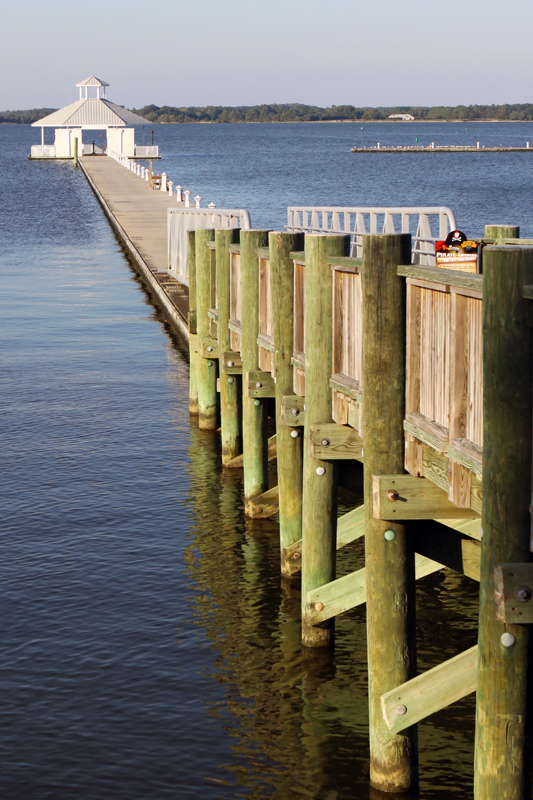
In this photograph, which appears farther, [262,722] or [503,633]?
[262,722]

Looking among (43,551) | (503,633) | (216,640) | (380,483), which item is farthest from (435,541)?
(43,551)

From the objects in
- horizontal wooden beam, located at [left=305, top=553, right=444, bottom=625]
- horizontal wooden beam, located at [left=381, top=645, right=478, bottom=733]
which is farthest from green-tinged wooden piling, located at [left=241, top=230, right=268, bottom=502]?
horizontal wooden beam, located at [left=381, top=645, right=478, bottom=733]

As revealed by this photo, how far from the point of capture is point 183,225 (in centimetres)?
2383

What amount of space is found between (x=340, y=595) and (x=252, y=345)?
3.89 metres

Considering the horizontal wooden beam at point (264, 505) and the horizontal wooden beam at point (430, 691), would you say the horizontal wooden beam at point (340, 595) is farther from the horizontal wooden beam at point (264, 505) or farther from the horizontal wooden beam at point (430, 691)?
the horizontal wooden beam at point (264, 505)

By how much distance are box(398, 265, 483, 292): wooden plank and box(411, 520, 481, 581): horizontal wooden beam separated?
134 cm

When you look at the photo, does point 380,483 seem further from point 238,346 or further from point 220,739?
point 238,346

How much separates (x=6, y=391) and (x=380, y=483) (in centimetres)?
1223

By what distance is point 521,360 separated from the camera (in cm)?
450

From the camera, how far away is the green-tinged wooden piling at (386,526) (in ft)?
18.8

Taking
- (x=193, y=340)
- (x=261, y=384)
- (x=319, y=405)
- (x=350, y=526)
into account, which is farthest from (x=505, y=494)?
(x=193, y=340)

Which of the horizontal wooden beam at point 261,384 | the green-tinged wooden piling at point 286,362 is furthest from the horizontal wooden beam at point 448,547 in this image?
the horizontal wooden beam at point 261,384

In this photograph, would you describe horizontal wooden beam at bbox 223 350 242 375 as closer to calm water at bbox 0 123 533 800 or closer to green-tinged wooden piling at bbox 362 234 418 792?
calm water at bbox 0 123 533 800

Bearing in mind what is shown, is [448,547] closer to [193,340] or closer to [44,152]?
[193,340]
